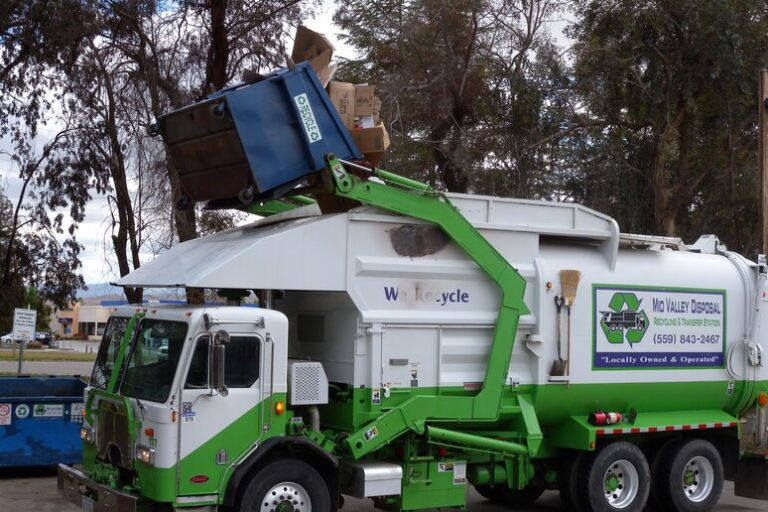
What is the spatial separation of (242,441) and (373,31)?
13660 mm

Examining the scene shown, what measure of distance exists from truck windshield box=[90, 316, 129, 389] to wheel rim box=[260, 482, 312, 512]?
1.90 m

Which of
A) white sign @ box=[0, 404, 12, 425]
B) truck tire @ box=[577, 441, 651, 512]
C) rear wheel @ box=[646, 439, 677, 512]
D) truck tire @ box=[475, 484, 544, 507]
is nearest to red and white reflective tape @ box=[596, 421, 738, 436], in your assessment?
truck tire @ box=[577, 441, 651, 512]

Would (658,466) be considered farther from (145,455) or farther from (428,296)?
(145,455)

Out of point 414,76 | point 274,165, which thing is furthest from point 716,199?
point 274,165

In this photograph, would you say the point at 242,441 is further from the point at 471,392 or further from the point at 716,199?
the point at 716,199

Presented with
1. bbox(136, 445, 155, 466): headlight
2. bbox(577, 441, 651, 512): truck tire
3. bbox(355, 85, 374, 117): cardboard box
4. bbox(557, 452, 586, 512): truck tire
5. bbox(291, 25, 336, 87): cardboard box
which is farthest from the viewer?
bbox(557, 452, 586, 512): truck tire

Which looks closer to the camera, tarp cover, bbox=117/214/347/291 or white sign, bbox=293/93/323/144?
tarp cover, bbox=117/214/347/291

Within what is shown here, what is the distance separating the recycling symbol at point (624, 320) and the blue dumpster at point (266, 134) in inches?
132

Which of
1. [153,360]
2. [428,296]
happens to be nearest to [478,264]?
[428,296]

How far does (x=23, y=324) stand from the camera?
15.4 meters

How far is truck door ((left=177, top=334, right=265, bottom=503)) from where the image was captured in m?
7.51

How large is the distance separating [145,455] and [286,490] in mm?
1205

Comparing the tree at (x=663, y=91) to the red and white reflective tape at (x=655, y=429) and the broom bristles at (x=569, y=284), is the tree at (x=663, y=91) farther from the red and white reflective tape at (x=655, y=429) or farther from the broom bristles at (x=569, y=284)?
the broom bristles at (x=569, y=284)

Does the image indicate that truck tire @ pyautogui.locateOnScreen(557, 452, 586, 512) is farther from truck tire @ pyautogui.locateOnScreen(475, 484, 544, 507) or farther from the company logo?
the company logo
